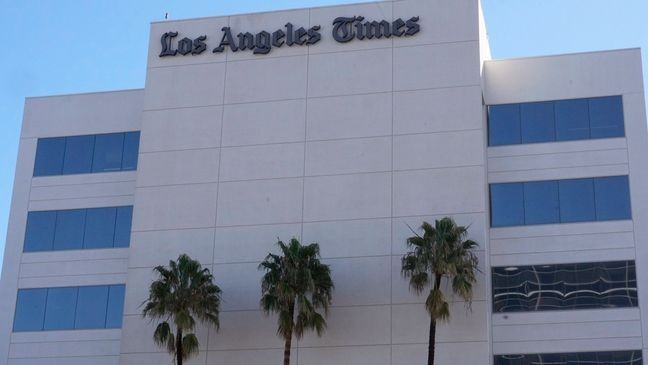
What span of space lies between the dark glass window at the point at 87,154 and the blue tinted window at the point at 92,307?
5.94 m

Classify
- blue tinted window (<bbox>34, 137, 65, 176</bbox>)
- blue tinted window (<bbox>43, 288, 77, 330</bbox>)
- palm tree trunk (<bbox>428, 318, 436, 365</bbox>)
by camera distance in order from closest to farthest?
palm tree trunk (<bbox>428, 318, 436, 365</bbox>) → blue tinted window (<bbox>43, 288, 77, 330</bbox>) → blue tinted window (<bbox>34, 137, 65, 176</bbox>)

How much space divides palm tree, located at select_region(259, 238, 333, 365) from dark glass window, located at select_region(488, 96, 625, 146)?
407 inches

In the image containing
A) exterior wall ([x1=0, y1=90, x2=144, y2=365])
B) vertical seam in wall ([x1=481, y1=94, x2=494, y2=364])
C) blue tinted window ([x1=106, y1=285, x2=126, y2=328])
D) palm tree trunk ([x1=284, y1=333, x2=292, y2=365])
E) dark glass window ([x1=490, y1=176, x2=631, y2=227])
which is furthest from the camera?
exterior wall ([x1=0, y1=90, x2=144, y2=365])

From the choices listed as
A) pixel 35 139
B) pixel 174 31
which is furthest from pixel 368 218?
pixel 35 139

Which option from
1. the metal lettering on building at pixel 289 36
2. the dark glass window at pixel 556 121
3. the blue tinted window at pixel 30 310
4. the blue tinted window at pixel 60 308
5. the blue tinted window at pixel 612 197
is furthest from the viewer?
the blue tinted window at pixel 30 310

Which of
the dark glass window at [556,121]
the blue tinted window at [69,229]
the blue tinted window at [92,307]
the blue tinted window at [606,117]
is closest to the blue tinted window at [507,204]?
the dark glass window at [556,121]

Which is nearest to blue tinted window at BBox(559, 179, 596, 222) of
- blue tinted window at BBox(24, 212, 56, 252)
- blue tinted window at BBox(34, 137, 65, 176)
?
blue tinted window at BBox(24, 212, 56, 252)

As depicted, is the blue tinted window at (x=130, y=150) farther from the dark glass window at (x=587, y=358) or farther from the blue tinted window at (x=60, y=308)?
the dark glass window at (x=587, y=358)

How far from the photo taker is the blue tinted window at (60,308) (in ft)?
161

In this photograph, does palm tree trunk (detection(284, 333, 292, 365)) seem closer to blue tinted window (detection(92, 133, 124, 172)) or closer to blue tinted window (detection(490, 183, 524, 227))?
blue tinted window (detection(490, 183, 524, 227))

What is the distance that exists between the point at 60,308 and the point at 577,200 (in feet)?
76.8

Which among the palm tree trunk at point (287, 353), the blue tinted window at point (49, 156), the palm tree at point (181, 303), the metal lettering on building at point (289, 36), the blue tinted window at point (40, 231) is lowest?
the palm tree trunk at point (287, 353)

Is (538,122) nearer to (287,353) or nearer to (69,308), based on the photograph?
(287,353)

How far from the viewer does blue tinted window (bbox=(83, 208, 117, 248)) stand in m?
50.1
